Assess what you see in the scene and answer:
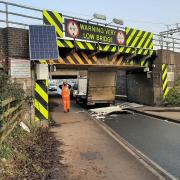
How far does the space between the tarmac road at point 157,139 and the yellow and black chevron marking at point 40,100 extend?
9.75 feet

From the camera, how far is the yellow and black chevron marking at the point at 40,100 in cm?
1323

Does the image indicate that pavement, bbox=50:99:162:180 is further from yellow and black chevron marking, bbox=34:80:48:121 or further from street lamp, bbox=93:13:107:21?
street lamp, bbox=93:13:107:21

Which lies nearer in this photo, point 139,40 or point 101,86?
point 139,40

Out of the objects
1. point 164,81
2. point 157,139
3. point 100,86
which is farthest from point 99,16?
point 157,139

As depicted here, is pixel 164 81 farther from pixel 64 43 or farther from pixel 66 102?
pixel 64 43

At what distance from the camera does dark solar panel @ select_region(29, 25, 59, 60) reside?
12.4m

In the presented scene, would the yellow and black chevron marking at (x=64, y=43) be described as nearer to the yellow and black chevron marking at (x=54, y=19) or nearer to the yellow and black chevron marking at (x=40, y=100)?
Result: the yellow and black chevron marking at (x=54, y=19)

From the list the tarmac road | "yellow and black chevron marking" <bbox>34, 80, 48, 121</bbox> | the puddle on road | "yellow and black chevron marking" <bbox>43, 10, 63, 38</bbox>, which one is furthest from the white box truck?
the puddle on road

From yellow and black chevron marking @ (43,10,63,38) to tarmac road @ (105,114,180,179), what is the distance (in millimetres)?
4946

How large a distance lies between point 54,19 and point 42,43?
8.71ft

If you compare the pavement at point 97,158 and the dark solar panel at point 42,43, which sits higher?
the dark solar panel at point 42,43

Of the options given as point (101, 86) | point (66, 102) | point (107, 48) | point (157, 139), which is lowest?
point (157, 139)

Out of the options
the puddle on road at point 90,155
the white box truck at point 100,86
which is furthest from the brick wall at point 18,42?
the white box truck at point 100,86

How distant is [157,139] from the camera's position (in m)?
10.8
